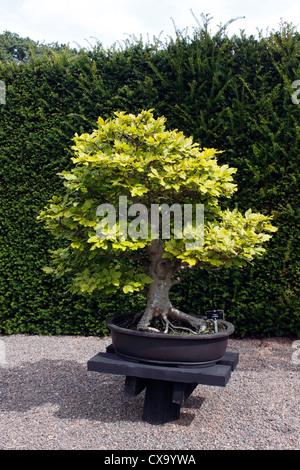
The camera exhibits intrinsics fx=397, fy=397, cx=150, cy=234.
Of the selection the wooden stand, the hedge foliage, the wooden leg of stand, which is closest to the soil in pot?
the wooden stand

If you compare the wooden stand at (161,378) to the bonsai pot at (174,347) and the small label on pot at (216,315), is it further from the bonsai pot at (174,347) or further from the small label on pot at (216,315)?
the small label on pot at (216,315)

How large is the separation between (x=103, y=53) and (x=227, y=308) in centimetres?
320

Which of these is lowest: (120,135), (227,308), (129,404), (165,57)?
(129,404)

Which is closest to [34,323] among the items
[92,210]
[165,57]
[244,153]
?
[92,210]

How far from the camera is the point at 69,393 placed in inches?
123

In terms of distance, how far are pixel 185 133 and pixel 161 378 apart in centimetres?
275

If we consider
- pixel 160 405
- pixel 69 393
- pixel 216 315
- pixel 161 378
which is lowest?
pixel 69 393

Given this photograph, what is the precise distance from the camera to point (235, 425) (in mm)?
2564

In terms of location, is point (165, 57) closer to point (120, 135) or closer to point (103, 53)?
point (103, 53)

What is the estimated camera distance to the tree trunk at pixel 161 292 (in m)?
2.78

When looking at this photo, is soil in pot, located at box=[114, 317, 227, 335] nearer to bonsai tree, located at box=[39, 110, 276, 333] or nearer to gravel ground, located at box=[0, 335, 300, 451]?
bonsai tree, located at box=[39, 110, 276, 333]

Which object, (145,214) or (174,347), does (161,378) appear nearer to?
(174,347)

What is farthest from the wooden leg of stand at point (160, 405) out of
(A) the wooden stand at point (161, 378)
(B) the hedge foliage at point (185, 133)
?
(B) the hedge foliage at point (185, 133)

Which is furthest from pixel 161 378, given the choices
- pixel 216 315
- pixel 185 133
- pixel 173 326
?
pixel 185 133
